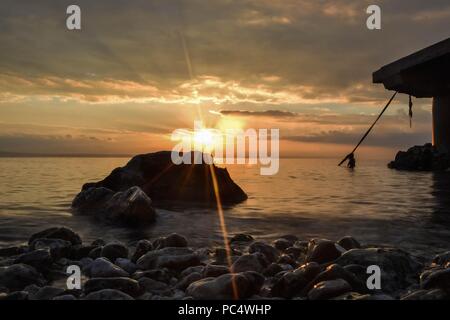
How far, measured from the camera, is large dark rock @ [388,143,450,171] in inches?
1547

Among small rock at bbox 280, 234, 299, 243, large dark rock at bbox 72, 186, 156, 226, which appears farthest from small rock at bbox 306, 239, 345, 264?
large dark rock at bbox 72, 186, 156, 226

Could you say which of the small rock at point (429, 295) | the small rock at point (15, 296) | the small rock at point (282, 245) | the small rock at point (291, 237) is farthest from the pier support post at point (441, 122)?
the small rock at point (15, 296)

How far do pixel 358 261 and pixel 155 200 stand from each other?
34.8 feet

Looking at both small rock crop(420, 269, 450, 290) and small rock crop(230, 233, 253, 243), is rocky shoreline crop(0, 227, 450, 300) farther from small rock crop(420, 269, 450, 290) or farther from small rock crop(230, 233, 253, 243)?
small rock crop(230, 233, 253, 243)

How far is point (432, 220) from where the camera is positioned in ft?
37.5

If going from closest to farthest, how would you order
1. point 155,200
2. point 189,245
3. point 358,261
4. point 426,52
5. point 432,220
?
point 358,261 → point 189,245 → point 432,220 → point 155,200 → point 426,52

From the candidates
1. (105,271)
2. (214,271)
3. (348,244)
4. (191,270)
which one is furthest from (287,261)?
(105,271)

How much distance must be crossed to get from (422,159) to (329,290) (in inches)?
1702

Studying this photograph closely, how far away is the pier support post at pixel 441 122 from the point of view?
→ 30156 millimetres

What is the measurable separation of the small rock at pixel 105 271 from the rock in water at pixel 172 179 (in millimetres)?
9630

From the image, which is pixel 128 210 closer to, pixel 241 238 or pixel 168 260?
pixel 241 238

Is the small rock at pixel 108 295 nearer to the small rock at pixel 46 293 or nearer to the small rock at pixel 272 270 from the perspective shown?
the small rock at pixel 46 293
